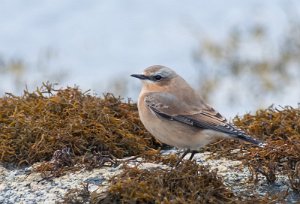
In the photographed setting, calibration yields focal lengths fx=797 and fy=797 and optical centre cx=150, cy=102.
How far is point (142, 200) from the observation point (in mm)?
6164

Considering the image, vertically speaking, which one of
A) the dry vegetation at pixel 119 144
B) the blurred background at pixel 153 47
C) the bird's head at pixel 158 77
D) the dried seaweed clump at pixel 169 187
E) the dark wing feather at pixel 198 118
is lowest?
the dried seaweed clump at pixel 169 187

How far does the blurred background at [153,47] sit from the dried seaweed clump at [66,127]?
14.7 ft

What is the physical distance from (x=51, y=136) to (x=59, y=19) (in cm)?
1558

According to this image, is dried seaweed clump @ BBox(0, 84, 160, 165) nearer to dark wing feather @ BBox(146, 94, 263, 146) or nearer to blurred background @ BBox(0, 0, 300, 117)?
dark wing feather @ BBox(146, 94, 263, 146)

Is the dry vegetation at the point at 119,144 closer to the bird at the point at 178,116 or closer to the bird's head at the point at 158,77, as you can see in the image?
the bird at the point at 178,116

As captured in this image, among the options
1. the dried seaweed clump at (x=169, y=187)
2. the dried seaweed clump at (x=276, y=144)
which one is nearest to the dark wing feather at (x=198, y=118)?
the dried seaweed clump at (x=276, y=144)

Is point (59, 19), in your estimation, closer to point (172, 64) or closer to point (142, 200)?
point (172, 64)

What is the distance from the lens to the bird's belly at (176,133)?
752 cm

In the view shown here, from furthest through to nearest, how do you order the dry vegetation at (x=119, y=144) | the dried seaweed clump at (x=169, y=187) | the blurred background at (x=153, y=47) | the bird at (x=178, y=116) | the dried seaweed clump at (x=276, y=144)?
the blurred background at (x=153, y=47) < the bird at (x=178, y=116) < the dried seaweed clump at (x=276, y=144) < the dry vegetation at (x=119, y=144) < the dried seaweed clump at (x=169, y=187)

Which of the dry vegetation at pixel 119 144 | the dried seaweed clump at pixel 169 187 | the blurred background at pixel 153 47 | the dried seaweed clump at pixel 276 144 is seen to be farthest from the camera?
the blurred background at pixel 153 47

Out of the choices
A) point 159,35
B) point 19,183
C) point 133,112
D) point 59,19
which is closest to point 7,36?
point 59,19

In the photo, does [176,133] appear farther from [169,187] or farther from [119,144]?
[169,187]

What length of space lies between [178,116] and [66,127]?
3.64 ft

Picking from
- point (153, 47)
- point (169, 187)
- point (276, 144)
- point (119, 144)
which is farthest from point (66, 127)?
point (153, 47)
